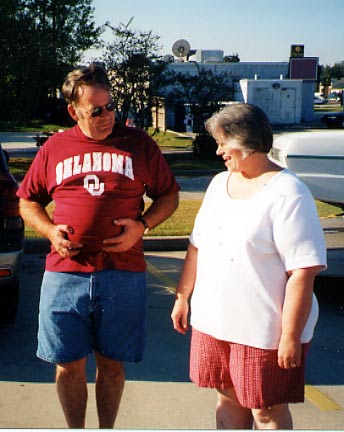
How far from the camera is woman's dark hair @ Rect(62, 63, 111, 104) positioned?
9.54 ft

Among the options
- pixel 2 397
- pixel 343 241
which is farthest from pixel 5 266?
pixel 343 241

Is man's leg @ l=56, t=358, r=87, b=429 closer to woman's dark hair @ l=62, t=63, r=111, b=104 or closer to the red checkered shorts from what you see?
the red checkered shorts

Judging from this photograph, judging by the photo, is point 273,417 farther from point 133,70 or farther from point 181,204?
point 133,70

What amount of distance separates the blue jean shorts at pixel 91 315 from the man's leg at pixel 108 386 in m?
0.10

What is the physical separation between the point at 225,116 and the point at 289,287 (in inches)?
26.9

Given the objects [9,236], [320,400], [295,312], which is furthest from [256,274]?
[9,236]

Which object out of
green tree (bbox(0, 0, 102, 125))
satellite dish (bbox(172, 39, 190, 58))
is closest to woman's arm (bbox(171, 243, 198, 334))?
satellite dish (bbox(172, 39, 190, 58))

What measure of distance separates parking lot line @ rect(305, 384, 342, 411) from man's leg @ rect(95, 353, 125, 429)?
4.26 feet

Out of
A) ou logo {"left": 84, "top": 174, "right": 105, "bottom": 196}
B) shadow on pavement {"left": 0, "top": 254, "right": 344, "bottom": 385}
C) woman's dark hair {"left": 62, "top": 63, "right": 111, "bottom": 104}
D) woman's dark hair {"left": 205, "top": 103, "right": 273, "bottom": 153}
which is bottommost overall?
shadow on pavement {"left": 0, "top": 254, "right": 344, "bottom": 385}

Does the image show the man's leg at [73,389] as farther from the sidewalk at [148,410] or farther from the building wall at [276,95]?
the building wall at [276,95]

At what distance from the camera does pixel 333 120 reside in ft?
99.5

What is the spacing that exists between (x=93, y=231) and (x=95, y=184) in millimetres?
196

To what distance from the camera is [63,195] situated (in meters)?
2.95

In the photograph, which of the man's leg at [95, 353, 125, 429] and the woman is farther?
the man's leg at [95, 353, 125, 429]
